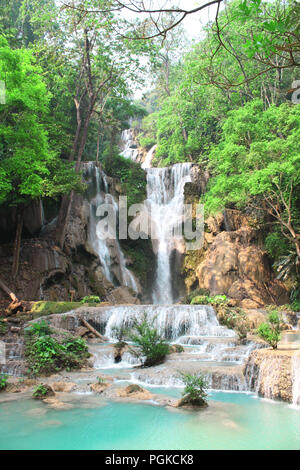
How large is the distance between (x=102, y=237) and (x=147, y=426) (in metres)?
16.2

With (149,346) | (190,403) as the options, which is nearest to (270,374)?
(190,403)

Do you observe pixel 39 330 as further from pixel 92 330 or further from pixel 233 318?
pixel 233 318

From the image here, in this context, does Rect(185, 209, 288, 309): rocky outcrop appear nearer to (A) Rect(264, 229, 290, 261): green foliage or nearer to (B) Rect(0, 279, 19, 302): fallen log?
(A) Rect(264, 229, 290, 261): green foliage

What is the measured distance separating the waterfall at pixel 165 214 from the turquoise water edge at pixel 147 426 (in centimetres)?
1533

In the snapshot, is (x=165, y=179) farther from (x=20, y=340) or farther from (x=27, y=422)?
(x=27, y=422)

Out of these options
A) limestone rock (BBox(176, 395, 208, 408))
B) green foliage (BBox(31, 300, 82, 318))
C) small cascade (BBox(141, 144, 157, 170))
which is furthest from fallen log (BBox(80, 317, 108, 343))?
small cascade (BBox(141, 144, 157, 170))

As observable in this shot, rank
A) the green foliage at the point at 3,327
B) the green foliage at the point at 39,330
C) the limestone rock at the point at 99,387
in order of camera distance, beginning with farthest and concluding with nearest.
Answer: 1. the green foliage at the point at 3,327
2. the green foliage at the point at 39,330
3. the limestone rock at the point at 99,387

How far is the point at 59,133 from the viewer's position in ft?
58.9

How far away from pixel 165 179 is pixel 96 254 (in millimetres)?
8066

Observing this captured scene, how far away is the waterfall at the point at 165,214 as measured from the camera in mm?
21703

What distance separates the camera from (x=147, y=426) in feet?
16.3

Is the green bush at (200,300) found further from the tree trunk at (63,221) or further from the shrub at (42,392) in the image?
the shrub at (42,392)

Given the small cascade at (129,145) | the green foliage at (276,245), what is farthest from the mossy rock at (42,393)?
the small cascade at (129,145)

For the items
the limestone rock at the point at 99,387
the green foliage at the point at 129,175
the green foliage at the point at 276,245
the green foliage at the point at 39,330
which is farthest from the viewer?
the green foliage at the point at 129,175
